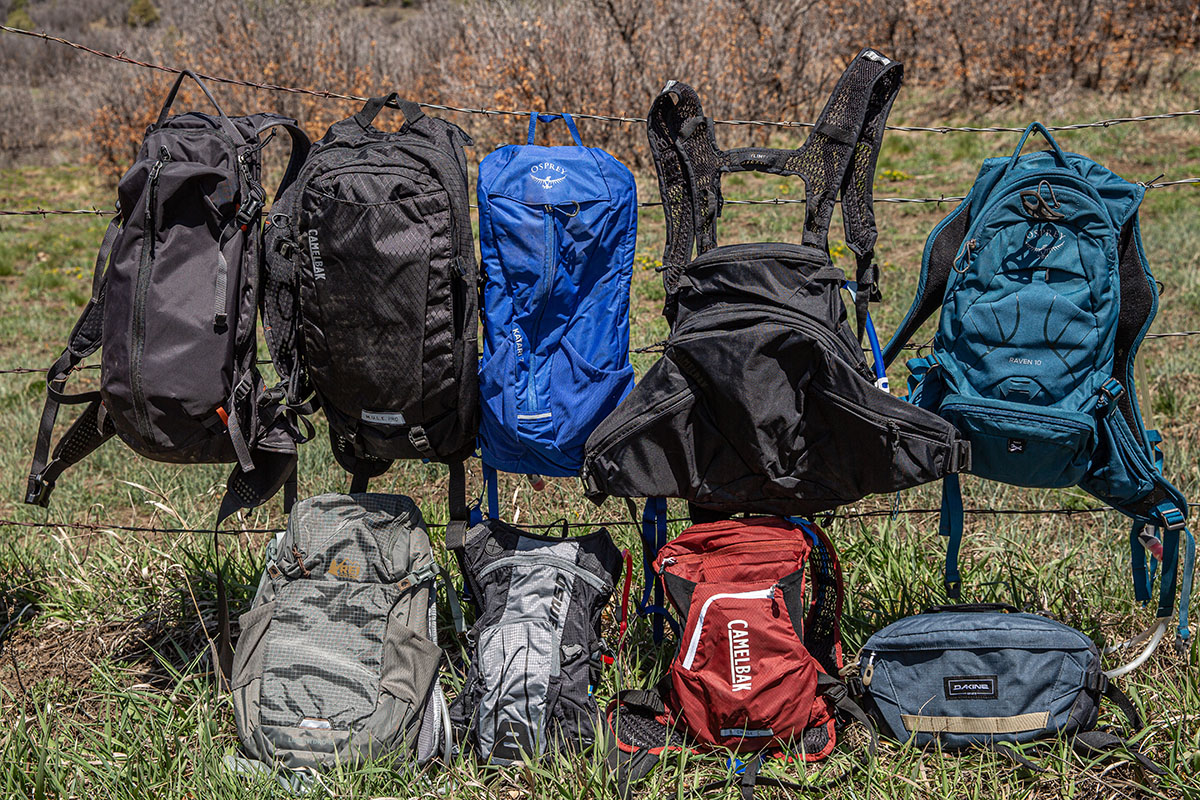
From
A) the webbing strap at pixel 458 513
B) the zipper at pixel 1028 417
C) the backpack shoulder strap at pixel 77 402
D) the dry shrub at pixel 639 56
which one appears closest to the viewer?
the zipper at pixel 1028 417

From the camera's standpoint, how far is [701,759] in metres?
2.41

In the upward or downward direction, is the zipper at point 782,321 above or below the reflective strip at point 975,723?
above

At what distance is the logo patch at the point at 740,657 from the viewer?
233 cm

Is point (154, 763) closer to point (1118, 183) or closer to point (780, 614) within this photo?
point (780, 614)

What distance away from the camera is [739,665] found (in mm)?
2334

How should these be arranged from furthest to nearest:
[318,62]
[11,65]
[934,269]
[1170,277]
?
[11,65] → [318,62] → [1170,277] → [934,269]

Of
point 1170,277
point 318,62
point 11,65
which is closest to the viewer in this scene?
point 1170,277

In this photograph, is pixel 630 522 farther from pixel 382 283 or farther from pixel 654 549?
pixel 382 283

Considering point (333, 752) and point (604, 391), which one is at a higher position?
point (604, 391)

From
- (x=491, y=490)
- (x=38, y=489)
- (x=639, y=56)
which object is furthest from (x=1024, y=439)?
(x=639, y=56)

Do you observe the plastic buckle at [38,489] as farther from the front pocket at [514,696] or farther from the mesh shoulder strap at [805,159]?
the mesh shoulder strap at [805,159]

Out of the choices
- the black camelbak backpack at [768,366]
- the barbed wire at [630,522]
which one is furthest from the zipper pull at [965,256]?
the barbed wire at [630,522]

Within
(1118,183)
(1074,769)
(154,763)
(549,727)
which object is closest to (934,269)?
(1118,183)

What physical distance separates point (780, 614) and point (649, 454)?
54cm
